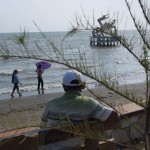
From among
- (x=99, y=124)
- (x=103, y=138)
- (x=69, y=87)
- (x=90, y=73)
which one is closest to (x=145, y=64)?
(x=90, y=73)

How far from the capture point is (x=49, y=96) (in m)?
21.2

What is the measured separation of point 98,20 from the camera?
2.06 metres

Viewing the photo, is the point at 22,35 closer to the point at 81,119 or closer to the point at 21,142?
the point at 21,142

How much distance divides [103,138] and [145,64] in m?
0.43

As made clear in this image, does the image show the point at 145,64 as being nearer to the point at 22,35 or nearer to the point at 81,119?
the point at 22,35

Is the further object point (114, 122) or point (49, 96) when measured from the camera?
point (49, 96)

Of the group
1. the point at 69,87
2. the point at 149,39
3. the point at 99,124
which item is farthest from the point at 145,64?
the point at 69,87

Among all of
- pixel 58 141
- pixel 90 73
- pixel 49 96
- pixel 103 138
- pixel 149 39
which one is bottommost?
pixel 49 96

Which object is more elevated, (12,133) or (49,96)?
(12,133)

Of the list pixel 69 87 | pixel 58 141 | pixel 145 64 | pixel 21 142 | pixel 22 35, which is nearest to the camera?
pixel 22 35

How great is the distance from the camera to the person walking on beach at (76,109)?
9.03 ft

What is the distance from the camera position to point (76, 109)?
9.28 ft

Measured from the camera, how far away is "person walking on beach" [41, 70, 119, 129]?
9.03 ft

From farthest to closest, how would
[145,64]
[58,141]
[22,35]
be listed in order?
1. [58,141]
2. [145,64]
3. [22,35]
